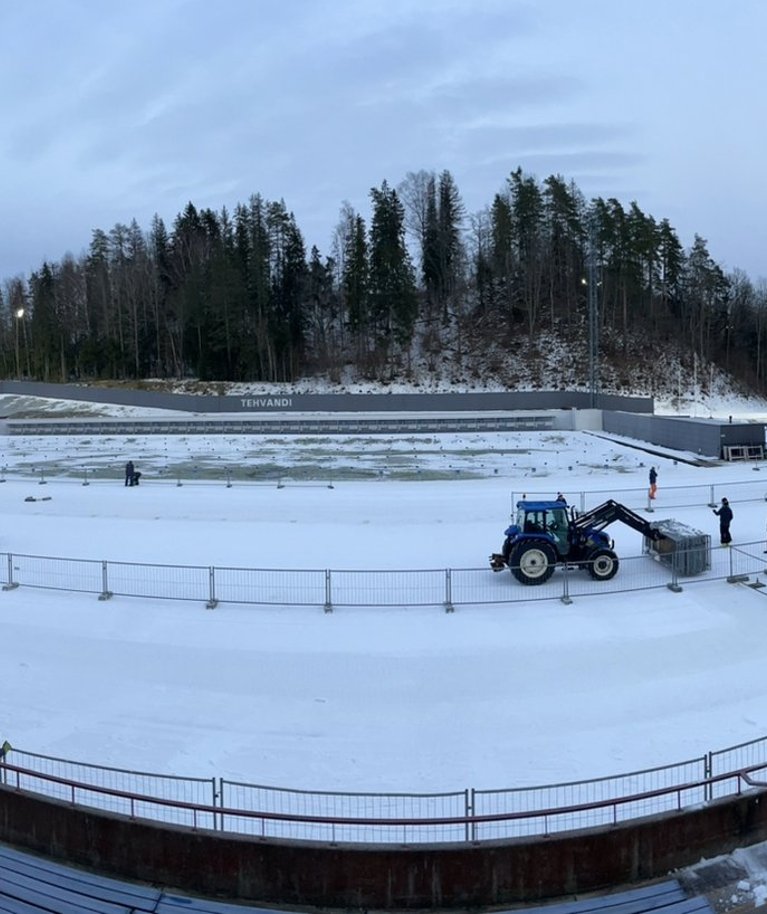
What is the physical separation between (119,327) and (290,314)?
69.8ft

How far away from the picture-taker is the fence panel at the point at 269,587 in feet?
50.6

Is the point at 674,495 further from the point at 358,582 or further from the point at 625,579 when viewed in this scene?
the point at 358,582

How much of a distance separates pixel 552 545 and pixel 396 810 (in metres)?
9.15

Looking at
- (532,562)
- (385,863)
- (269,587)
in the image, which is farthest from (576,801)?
(269,587)

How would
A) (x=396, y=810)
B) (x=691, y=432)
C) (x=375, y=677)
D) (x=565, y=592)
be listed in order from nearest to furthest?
1. (x=396, y=810)
2. (x=375, y=677)
3. (x=565, y=592)
4. (x=691, y=432)

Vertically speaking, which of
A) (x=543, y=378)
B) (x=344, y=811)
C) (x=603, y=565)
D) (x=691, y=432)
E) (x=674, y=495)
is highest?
(x=543, y=378)

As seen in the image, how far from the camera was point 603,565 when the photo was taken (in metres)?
16.4

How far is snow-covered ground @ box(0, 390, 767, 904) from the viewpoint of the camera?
9.34m

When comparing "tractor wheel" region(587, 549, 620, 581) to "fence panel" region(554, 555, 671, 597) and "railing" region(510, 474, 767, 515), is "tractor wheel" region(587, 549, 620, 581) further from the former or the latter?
"railing" region(510, 474, 767, 515)

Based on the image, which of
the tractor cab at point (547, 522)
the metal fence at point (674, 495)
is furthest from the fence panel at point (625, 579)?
the metal fence at point (674, 495)

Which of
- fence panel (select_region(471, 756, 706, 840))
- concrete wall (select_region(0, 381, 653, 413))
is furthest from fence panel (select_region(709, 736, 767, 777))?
concrete wall (select_region(0, 381, 653, 413))

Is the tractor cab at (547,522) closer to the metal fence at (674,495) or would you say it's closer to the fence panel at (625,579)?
the fence panel at (625,579)

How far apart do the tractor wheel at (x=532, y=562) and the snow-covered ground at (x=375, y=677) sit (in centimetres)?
44

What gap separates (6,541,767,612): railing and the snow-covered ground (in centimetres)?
46
